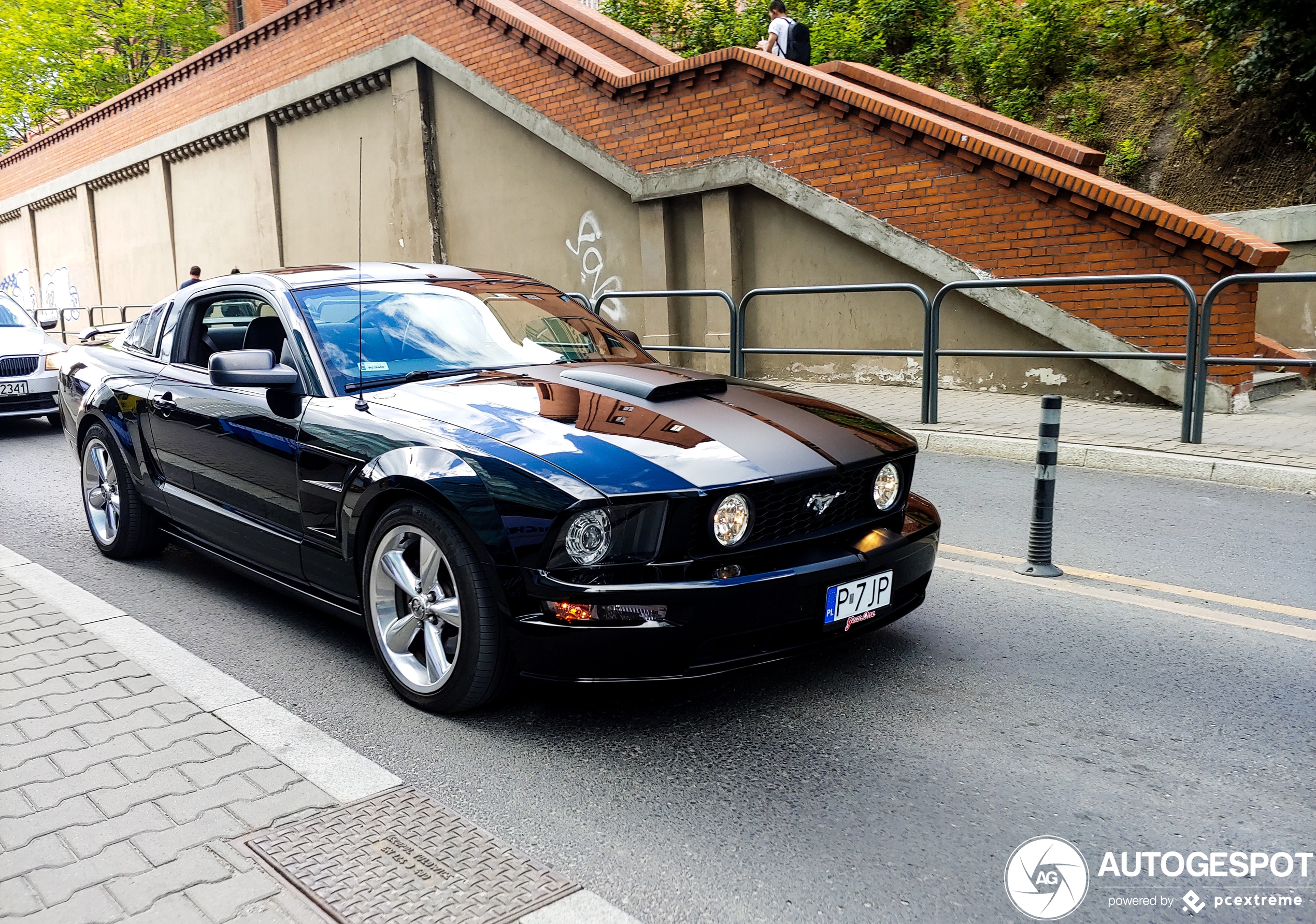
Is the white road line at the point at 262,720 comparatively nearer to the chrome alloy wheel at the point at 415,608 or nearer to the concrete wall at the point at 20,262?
the chrome alloy wheel at the point at 415,608

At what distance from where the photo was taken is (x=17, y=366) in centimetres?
1095

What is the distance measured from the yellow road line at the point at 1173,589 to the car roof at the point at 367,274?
2893 millimetres

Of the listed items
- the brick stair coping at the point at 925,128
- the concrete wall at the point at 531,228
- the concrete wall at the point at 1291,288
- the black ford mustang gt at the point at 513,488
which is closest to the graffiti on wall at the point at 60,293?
the concrete wall at the point at 531,228

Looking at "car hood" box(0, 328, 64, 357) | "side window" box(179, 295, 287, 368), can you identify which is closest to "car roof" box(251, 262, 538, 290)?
"side window" box(179, 295, 287, 368)

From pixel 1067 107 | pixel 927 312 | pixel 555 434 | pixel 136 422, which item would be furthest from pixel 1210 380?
pixel 136 422

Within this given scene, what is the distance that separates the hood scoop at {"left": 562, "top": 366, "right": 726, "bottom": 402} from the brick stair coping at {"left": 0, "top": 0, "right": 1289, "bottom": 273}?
277 inches

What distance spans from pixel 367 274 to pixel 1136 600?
3798 mm

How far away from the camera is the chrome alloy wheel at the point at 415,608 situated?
3572 millimetres

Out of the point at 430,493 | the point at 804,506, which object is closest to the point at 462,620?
the point at 430,493

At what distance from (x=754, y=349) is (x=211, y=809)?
7.82m

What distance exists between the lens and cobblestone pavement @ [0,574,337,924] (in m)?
2.54

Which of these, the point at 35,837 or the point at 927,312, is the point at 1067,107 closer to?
the point at 927,312

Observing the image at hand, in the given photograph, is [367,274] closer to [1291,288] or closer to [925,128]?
[925,128]

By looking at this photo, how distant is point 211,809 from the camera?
9.73 ft
